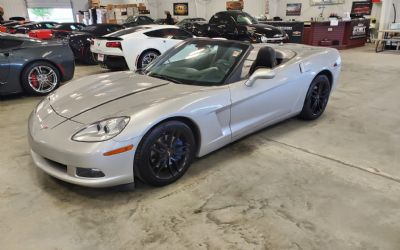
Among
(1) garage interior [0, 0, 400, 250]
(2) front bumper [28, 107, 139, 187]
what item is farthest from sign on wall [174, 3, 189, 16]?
(2) front bumper [28, 107, 139, 187]

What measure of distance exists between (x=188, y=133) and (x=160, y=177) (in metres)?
0.43

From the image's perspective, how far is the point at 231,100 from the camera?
2969 mm

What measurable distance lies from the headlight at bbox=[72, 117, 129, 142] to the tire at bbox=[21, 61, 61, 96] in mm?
3640

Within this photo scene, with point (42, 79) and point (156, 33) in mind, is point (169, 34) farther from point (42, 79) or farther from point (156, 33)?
point (42, 79)

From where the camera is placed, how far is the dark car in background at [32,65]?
16.9 feet

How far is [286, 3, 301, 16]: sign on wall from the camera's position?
16.4 m

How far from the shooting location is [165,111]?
8.28 ft

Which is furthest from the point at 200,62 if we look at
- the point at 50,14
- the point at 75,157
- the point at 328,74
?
the point at 50,14

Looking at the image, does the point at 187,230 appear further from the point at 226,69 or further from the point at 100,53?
the point at 100,53

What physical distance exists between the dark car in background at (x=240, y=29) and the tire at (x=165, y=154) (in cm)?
743

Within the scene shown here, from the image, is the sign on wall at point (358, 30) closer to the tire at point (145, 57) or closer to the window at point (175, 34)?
the window at point (175, 34)

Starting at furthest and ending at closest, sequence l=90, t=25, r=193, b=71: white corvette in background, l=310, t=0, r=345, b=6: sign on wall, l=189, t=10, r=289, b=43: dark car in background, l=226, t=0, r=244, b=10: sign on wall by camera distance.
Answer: l=226, t=0, r=244, b=10: sign on wall, l=310, t=0, r=345, b=6: sign on wall, l=189, t=10, r=289, b=43: dark car in background, l=90, t=25, r=193, b=71: white corvette in background

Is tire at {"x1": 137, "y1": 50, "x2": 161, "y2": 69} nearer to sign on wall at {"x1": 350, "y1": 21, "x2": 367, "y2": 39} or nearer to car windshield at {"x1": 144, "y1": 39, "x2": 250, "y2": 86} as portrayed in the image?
car windshield at {"x1": 144, "y1": 39, "x2": 250, "y2": 86}

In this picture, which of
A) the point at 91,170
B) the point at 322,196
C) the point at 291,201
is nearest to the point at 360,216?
the point at 322,196
